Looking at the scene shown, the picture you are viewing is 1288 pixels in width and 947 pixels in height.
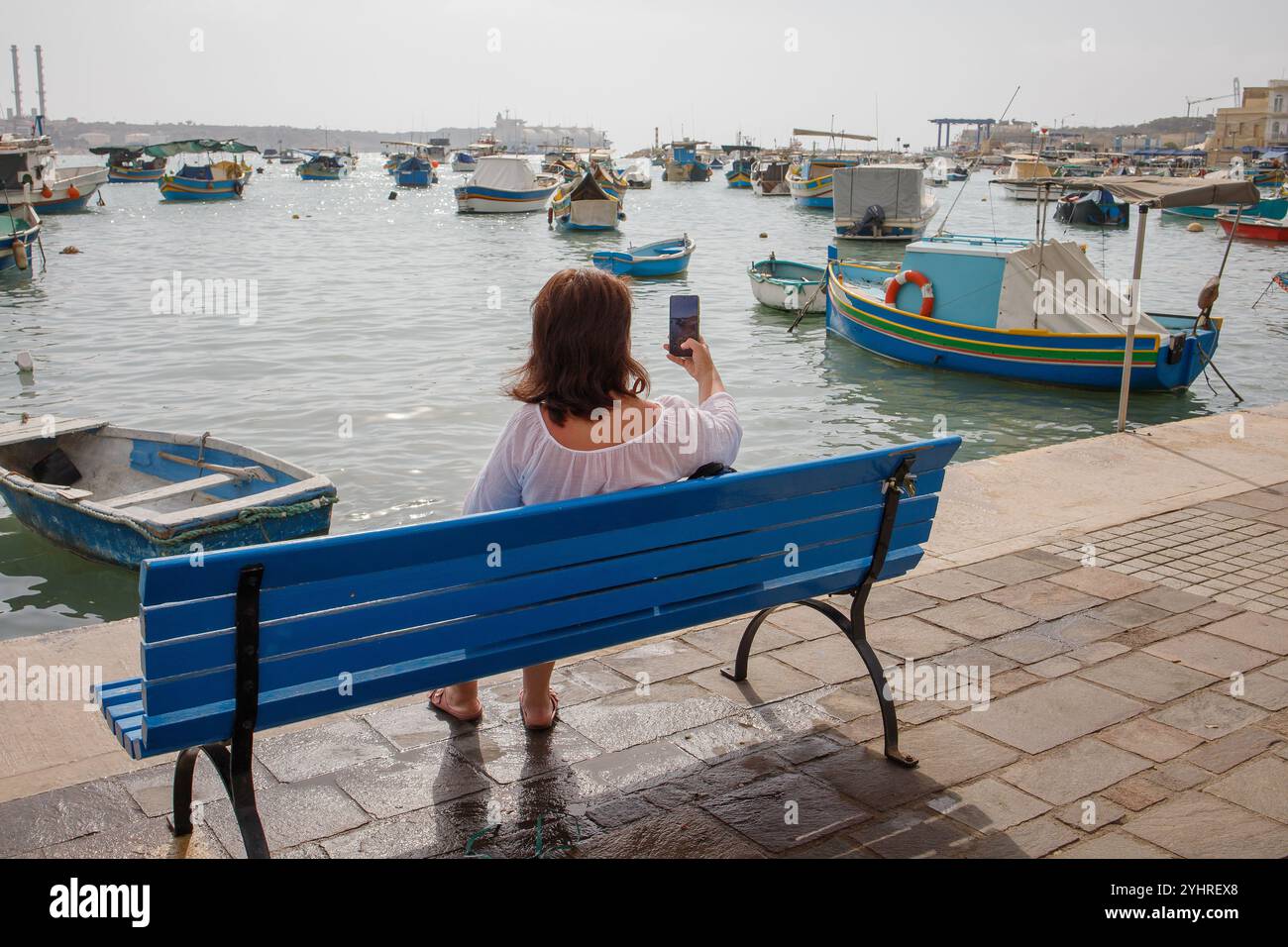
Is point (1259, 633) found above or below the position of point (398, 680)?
below

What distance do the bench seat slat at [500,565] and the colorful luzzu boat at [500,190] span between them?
52681 mm

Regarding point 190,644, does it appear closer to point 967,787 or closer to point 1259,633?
point 967,787

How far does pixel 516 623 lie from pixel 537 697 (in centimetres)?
76

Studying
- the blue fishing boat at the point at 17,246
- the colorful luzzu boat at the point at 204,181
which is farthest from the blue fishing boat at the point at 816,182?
the blue fishing boat at the point at 17,246

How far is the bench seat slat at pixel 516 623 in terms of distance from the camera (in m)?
2.55

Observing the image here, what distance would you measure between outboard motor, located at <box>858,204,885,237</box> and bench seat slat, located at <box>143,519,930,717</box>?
1467 inches

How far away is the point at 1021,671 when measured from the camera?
4164 mm

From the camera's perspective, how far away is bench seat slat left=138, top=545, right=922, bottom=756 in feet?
8.45

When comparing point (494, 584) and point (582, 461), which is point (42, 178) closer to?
point (582, 461)

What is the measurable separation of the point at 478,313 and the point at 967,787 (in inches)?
835

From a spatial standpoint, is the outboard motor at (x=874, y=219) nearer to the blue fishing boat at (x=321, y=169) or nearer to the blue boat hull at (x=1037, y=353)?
the blue boat hull at (x=1037, y=353)

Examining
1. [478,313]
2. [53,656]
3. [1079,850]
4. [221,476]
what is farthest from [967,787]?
[478,313]

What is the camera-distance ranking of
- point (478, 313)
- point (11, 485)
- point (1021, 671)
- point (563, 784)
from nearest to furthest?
point (563, 784)
point (1021, 671)
point (11, 485)
point (478, 313)

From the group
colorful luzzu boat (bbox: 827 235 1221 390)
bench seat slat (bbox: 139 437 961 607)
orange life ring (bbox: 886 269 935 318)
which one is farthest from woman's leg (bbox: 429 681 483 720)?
orange life ring (bbox: 886 269 935 318)
